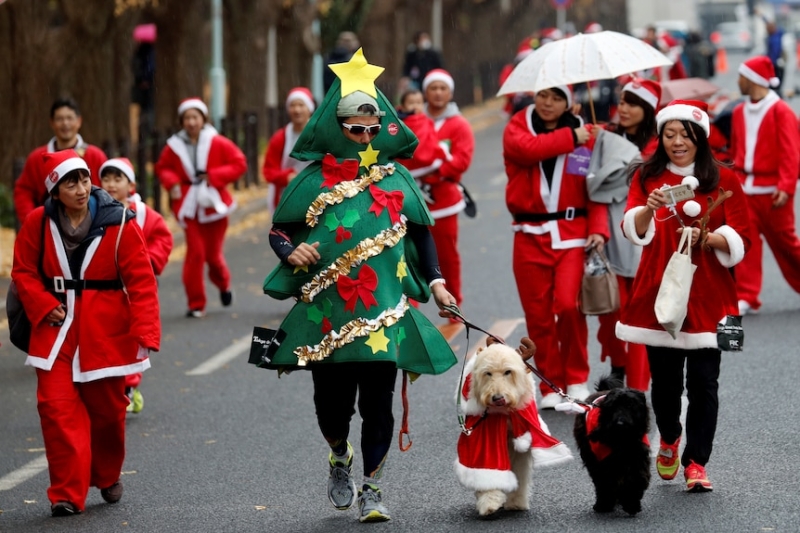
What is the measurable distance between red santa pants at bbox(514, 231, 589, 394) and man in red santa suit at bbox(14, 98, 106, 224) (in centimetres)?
323

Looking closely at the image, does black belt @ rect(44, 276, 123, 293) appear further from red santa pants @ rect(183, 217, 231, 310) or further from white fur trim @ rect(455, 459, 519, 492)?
red santa pants @ rect(183, 217, 231, 310)

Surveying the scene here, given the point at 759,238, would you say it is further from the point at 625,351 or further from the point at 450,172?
the point at 625,351

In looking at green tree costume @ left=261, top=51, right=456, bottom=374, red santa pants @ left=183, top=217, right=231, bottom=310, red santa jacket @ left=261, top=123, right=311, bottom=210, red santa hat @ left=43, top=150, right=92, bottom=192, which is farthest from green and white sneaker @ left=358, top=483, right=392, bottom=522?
red santa jacket @ left=261, top=123, right=311, bottom=210

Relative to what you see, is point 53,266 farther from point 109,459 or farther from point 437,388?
point 437,388

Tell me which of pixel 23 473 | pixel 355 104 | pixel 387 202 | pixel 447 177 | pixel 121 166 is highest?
pixel 355 104

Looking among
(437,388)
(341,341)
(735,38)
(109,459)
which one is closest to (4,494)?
(109,459)

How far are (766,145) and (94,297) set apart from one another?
6.53 m

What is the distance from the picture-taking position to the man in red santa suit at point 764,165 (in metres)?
12.4

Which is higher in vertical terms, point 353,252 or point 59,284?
point 353,252

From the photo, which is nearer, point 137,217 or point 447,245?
point 137,217

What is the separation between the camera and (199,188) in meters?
14.0

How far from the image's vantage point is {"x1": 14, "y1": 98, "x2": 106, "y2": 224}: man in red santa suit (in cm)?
1120

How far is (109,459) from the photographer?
25.7 ft

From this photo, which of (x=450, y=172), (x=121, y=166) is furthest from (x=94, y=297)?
(x=450, y=172)
